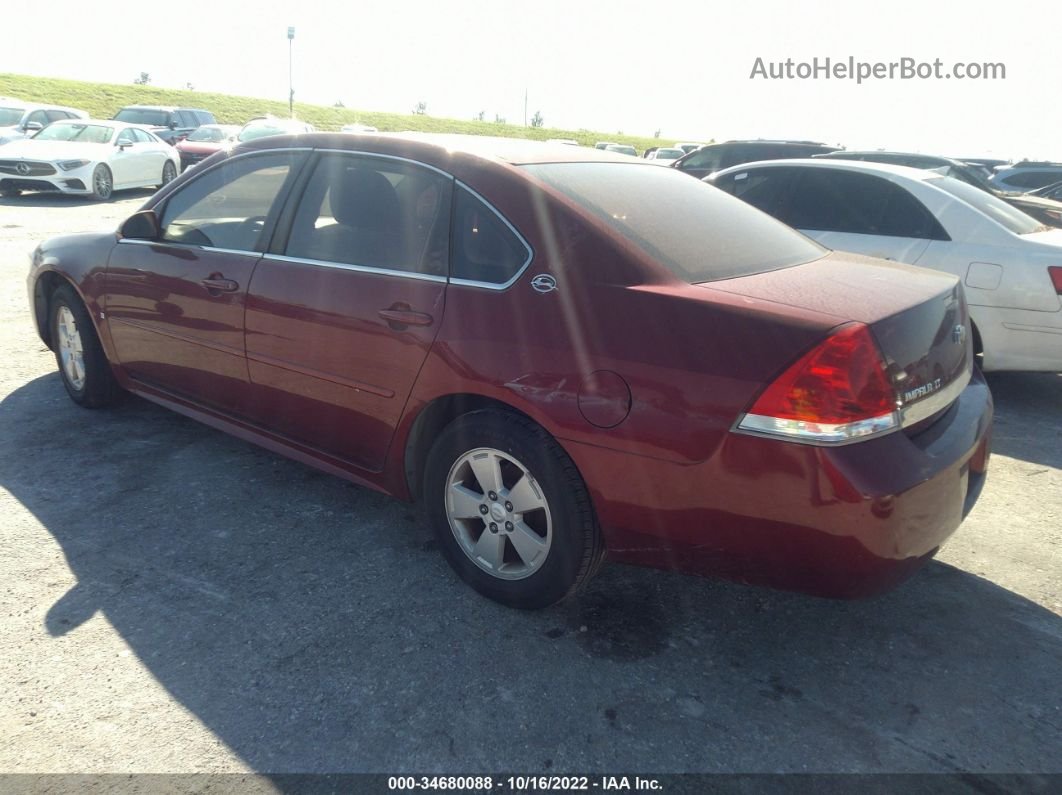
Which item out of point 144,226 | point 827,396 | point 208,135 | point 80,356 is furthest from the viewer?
point 208,135

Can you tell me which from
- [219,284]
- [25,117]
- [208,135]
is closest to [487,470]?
[219,284]

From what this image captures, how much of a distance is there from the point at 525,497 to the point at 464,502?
11.6 inches

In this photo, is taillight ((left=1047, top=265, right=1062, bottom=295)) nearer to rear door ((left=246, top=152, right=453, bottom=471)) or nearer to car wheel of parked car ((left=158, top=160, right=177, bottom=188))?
rear door ((left=246, top=152, right=453, bottom=471))

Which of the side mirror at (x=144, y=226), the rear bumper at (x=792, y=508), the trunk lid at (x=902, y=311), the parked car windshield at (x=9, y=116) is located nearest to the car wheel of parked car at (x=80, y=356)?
the side mirror at (x=144, y=226)

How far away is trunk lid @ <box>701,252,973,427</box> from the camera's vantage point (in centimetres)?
251

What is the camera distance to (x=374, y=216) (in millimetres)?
3445

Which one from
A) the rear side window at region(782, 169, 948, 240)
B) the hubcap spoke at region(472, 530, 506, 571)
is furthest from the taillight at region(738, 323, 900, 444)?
the rear side window at region(782, 169, 948, 240)

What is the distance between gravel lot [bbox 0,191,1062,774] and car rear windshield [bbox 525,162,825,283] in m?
1.25

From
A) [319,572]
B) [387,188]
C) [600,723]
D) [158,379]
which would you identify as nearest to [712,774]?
[600,723]

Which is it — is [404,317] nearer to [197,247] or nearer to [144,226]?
[197,247]

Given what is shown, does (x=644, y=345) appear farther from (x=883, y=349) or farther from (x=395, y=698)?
(x=395, y=698)

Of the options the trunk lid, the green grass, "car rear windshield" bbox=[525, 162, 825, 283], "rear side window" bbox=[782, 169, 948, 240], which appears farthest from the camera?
the green grass

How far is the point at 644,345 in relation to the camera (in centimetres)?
256

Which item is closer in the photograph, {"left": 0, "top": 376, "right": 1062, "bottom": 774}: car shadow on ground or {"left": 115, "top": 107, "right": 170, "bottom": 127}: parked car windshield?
{"left": 0, "top": 376, "right": 1062, "bottom": 774}: car shadow on ground
